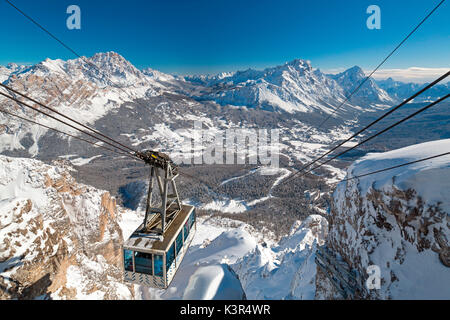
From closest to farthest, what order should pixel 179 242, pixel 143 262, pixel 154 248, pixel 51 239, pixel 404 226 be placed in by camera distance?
1. pixel 404 226
2. pixel 154 248
3. pixel 143 262
4. pixel 179 242
5. pixel 51 239

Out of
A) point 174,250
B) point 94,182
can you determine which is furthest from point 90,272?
point 94,182

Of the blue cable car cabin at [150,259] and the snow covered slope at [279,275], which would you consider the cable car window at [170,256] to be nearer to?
the blue cable car cabin at [150,259]

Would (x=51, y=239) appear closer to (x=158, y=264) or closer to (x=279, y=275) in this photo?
(x=158, y=264)

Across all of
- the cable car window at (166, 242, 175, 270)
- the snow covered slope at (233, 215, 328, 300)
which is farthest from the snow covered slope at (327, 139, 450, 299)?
the cable car window at (166, 242, 175, 270)

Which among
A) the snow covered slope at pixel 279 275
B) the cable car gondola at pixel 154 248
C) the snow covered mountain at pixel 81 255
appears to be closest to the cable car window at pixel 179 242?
the cable car gondola at pixel 154 248

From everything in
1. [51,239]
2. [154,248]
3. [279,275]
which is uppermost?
[154,248]

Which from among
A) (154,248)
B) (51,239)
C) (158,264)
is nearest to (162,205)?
(154,248)

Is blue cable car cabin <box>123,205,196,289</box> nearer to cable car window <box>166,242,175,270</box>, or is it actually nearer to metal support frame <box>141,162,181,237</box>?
cable car window <box>166,242,175,270</box>
